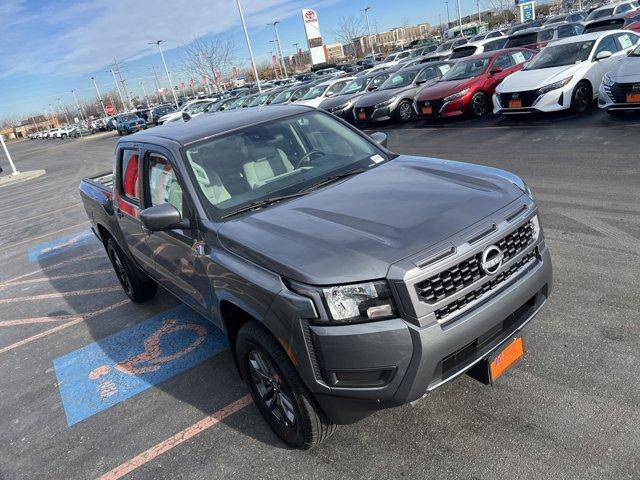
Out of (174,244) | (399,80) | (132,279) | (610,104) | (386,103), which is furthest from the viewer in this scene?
(399,80)

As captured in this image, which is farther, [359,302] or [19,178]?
[19,178]

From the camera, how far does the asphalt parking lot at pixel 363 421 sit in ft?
9.11

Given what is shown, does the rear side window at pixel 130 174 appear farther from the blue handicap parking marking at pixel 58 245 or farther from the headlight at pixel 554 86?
the headlight at pixel 554 86

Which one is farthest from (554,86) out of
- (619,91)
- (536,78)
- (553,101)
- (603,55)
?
(619,91)

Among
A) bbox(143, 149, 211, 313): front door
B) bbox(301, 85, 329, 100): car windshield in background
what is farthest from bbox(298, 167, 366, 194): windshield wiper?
bbox(301, 85, 329, 100): car windshield in background

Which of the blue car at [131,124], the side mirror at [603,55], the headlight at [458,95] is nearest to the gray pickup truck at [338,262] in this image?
the side mirror at [603,55]

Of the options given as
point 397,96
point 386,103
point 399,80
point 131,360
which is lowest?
point 131,360

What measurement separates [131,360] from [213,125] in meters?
2.26

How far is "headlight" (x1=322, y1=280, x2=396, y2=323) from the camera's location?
241cm

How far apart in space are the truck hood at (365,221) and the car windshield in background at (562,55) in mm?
9788

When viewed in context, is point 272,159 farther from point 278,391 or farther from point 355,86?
point 355,86

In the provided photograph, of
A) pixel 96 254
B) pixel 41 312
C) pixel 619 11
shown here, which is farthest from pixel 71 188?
pixel 619 11

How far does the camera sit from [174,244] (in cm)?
379

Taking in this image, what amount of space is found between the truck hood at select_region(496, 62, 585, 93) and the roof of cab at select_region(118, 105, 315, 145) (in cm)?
856
